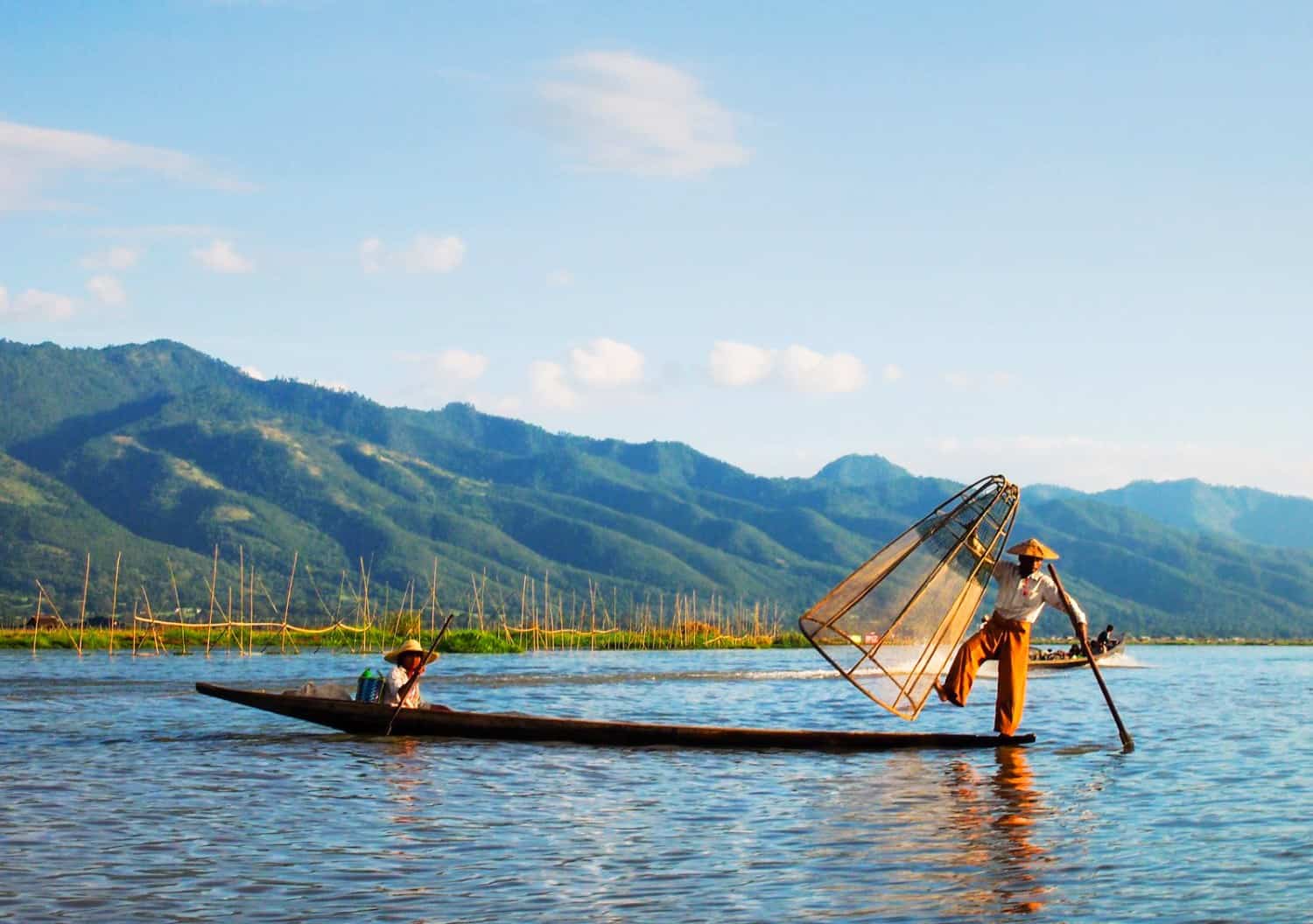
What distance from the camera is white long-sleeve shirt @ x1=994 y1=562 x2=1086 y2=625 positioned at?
43.8 ft

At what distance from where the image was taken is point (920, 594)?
14.6 meters

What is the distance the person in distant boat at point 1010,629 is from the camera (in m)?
13.4

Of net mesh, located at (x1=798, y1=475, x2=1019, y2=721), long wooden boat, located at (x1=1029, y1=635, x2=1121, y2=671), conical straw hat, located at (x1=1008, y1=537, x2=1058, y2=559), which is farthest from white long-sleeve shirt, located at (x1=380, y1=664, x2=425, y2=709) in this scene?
long wooden boat, located at (x1=1029, y1=635, x2=1121, y2=671)

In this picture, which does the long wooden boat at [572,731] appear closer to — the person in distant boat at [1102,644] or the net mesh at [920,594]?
the net mesh at [920,594]

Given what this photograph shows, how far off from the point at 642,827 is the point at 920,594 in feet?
17.0

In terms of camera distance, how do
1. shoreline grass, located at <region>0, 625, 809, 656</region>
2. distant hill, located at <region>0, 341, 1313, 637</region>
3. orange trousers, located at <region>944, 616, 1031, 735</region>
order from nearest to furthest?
orange trousers, located at <region>944, 616, 1031, 735</region>, shoreline grass, located at <region>0, 625, 809, 656</region>, distant hill, located at <region>0, 341, 1313, 637</region>

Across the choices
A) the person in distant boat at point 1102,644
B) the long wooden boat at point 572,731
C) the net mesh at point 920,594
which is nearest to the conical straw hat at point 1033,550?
the net mesh at point 920,594

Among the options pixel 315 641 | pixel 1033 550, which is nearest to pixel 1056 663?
pixel 1033 550

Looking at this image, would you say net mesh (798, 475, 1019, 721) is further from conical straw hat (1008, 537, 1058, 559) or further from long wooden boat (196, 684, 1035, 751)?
conical straw hat (1008, 537, 1058, 559)

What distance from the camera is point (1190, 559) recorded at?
7490 inches

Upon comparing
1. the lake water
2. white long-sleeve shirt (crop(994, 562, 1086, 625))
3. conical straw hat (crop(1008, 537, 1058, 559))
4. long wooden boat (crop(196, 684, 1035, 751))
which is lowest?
the lake water

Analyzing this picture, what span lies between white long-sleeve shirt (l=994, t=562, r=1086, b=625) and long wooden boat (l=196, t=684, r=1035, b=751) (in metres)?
1.21

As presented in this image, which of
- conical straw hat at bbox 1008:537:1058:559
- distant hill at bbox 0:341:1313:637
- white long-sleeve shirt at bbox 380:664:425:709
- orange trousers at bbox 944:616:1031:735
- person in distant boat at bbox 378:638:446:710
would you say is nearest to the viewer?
conical straw hat at bbox 1008:537:1058:559

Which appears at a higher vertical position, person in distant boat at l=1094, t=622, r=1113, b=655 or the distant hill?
the distant hill
